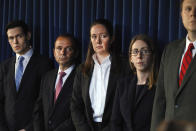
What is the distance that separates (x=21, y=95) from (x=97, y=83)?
0.89 metres

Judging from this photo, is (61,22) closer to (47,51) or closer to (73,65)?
(47,51)

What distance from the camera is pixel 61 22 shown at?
110 inches

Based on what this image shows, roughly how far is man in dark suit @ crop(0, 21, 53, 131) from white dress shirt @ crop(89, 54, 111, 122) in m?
0.74

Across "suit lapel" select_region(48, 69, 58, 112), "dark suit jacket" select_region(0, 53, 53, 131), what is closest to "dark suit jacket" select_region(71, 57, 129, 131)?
"suit lapel" select_region(48, 69, 58, 112)

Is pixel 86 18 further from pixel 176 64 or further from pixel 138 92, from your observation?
pixel 176 64

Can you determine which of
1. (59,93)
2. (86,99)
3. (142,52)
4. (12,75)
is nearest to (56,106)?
(59,93)

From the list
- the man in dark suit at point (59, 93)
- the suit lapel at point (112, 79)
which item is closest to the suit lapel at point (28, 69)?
the man in dark suit at point (59, 93)

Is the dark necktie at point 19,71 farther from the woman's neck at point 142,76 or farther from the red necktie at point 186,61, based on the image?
the red necktie at point 186,61

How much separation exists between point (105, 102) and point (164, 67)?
62 centimetres

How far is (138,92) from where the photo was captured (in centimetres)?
186

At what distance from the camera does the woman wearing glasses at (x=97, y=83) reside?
2.07 meters

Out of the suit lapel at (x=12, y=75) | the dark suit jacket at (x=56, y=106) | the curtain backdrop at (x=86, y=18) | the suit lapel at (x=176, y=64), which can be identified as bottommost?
the dark suit jacket at (x=56, y=106)

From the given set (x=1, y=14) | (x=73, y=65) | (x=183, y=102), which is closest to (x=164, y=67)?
(x=183, y=102)

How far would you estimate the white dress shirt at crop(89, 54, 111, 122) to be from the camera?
209 cm
